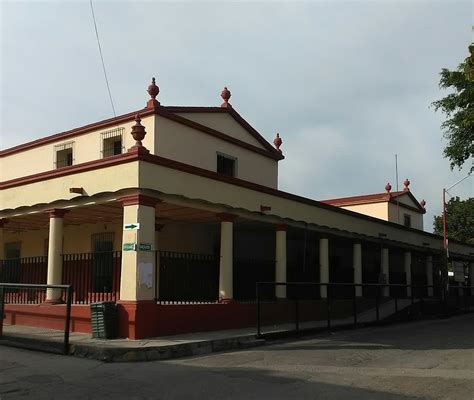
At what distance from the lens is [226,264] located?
51.1ft

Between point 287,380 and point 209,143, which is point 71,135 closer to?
point 209,143

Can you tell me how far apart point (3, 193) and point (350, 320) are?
12.3 metres

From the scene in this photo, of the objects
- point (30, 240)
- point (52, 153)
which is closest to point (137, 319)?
point (52, 153)

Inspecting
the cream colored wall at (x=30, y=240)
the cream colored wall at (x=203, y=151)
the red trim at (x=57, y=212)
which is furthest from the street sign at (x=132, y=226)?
the cream colored wall at (x=30, y=240)

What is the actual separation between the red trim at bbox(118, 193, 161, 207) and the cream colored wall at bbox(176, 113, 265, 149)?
536 cm

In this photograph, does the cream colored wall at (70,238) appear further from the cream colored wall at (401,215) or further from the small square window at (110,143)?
the cream colored wall at (401,215)

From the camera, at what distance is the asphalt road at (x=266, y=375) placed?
801cm

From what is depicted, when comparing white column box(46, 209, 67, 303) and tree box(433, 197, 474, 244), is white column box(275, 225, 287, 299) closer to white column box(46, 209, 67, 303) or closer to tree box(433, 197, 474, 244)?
white column box(46, 209, 67, 303)

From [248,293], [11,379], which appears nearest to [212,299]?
[248,293]

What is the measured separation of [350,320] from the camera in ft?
65.6

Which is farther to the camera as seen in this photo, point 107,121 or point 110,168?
point 107,121

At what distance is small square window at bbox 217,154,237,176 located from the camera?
19.2m

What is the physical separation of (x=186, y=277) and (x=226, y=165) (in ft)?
18.4

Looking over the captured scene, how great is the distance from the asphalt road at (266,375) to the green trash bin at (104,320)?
1.42m
